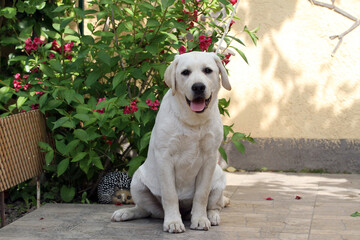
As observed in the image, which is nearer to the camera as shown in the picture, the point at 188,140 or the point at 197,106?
the point at 197,106

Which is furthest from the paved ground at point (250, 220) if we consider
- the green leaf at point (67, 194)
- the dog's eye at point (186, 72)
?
the dog's eye at point (186, 72)

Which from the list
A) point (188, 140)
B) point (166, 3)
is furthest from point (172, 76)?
point (166, 3)

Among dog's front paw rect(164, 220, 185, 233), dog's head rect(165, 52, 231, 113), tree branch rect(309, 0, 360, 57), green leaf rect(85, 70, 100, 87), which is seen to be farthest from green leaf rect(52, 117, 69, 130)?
tree branch rect(309, 0, 360, 57)

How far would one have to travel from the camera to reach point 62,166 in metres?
4.79

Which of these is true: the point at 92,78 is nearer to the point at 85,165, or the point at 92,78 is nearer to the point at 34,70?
the point at 34,70

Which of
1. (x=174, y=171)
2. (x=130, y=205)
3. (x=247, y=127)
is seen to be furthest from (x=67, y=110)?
(x=247, y=127)

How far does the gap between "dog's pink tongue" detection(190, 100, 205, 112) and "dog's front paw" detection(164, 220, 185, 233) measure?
2.61 ft

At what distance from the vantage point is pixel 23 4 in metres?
5.43

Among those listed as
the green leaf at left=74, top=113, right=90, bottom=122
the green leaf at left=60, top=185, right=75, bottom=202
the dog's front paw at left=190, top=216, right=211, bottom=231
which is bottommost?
the green leaf at left=60, top=185, right=75, bottom=202

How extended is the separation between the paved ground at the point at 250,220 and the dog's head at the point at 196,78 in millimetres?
922

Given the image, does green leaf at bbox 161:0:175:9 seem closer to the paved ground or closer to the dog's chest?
the dog's chest

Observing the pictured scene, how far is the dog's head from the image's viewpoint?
12.4 ft

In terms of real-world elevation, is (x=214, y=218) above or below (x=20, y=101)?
below

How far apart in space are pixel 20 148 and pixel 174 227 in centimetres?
154
